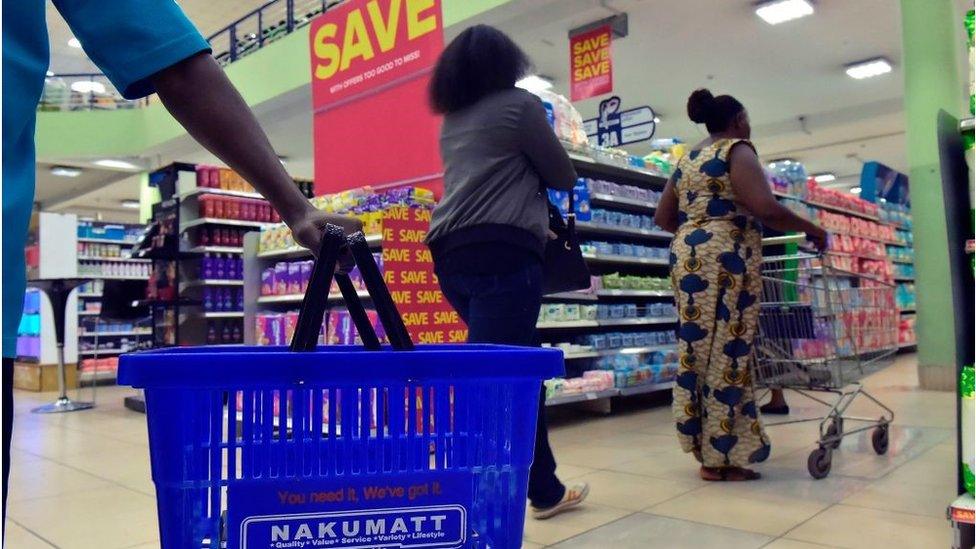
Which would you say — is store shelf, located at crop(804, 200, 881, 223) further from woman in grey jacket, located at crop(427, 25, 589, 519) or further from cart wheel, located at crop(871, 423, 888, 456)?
woman in grey jacket, located at crop(427, 25, 589, 519)

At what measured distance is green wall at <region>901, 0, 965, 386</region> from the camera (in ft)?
21.3

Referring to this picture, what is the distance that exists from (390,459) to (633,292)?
503 cm

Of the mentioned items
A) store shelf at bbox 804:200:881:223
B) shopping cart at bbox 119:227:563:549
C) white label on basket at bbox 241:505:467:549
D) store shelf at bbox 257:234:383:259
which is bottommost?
white label on basket at bbox 241:505:467:549

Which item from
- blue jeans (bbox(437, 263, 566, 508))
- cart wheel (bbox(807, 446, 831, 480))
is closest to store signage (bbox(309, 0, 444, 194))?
blue jeans (bbox(437, 263, 566, 508))

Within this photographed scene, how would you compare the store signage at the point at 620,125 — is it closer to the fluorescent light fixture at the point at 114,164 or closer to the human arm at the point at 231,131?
the human arm at the point at 231,131

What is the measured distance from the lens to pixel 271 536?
83 centimetres

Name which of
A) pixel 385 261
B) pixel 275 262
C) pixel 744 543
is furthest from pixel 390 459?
pixel 275 262

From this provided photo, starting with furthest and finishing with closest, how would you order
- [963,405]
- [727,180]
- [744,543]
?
[727,180] → [744,543] → [963,405]

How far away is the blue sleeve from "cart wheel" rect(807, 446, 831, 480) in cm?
306

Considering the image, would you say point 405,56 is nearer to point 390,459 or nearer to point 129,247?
point 390,459

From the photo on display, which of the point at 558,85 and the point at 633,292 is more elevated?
the point at 558,85

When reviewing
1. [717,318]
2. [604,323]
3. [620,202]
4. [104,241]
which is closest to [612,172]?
[620,202]

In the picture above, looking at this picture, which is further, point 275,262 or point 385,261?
point 275,262

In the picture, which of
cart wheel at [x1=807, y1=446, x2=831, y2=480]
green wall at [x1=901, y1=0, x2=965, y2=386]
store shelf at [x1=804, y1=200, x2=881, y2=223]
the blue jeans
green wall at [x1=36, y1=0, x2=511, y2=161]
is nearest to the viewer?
the blue jeans
